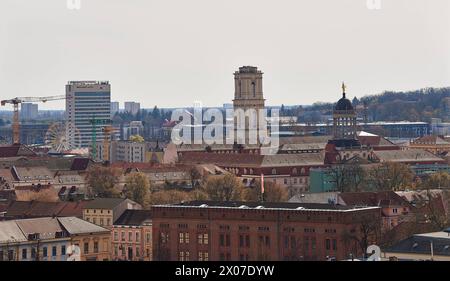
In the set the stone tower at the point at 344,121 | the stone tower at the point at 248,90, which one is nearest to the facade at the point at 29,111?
the stone tower at the point at 248,90

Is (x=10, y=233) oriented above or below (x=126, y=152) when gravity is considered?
above

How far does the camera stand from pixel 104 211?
26.9 m

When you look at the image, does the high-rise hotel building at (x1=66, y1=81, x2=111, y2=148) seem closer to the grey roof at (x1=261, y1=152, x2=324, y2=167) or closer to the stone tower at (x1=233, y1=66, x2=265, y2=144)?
the stone tower at (x1=233, y1=66, x2=265, y2=144)

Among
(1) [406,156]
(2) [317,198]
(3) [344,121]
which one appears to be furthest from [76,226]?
(3) [344,121]

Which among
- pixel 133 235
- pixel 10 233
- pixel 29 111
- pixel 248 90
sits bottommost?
pixel 133 235

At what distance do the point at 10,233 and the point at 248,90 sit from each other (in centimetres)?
4008

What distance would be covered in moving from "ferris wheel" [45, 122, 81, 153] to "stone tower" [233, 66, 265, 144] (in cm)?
2246

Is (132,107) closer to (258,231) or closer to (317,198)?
(317,198)

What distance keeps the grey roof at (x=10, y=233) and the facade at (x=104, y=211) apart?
459 cm

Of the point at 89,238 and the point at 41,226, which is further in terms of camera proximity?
the point at 89,238

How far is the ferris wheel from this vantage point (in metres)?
82.3

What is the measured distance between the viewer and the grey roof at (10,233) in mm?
20594

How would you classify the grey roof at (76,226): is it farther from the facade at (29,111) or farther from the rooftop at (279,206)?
the facade at (29,111)
